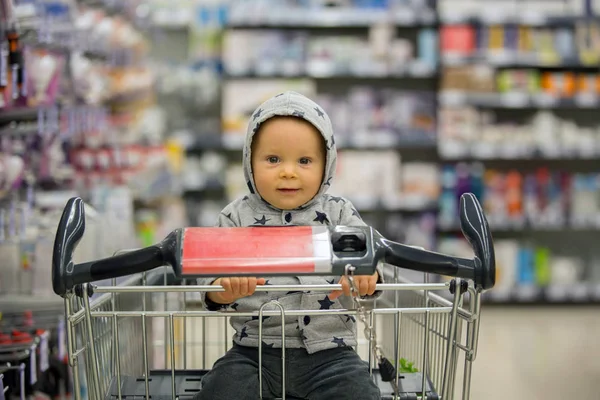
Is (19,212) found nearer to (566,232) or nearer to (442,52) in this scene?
(442,52)

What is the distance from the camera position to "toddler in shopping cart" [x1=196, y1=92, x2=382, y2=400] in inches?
55.9

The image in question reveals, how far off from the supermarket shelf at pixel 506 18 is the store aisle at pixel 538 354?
1.98 metres

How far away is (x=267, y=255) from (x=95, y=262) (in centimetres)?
27

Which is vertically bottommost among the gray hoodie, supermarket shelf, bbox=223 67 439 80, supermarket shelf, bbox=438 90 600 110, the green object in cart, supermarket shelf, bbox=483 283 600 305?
supermarket shelf, bbox=483 283 600 305

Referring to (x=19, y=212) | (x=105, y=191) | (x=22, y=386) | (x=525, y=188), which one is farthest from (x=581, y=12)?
(x=22, y=386)

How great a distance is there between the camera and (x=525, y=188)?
5.27 metres

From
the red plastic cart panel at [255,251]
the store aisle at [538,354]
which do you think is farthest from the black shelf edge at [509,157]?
the red plastic cart panel at [255,251]

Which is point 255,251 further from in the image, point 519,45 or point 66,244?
point 519,45

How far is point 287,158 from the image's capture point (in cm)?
154

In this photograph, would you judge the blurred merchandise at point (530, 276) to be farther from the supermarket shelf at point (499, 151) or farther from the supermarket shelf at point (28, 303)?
the supermarket shelf at point (28, 303)

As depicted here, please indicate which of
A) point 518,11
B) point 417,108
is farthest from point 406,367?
point 518,11

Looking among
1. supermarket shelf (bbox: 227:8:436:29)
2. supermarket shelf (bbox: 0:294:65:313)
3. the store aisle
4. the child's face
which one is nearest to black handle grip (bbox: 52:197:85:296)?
the child's face

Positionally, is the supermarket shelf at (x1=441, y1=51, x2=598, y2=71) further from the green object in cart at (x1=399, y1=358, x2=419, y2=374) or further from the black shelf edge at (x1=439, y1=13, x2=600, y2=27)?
the green object in cart at (x1=399, y1=358, x2=419, y2=374)

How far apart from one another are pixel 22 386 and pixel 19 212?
78 cm
